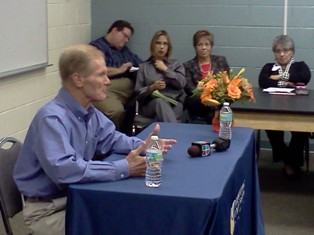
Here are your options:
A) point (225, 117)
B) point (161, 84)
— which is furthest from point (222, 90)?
point (161, 84)

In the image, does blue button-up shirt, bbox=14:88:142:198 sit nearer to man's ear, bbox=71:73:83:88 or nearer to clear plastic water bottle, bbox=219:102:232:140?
man's ear, bbox=71:73:83:88

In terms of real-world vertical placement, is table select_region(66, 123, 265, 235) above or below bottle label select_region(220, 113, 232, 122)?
below

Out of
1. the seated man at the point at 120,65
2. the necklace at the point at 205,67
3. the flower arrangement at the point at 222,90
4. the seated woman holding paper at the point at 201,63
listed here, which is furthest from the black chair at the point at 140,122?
the flower arrangement at the point at 222,90

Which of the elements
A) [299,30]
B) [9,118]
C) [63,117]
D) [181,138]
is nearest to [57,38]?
[9,118]

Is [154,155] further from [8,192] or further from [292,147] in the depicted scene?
[292,147]

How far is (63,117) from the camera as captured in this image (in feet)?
7.70

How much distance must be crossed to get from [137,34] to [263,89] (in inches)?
60.4

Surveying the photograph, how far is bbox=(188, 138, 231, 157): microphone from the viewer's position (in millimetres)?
2617

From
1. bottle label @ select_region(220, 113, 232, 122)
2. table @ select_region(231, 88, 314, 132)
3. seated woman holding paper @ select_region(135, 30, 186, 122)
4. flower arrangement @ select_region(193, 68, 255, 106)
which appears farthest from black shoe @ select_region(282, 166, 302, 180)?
bottle label @ select_region(220, 113, 232, 122)

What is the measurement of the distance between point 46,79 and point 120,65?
0.75m

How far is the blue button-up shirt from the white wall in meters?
1.95

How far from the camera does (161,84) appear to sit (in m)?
4.96

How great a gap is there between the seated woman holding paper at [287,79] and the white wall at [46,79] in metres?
1.80

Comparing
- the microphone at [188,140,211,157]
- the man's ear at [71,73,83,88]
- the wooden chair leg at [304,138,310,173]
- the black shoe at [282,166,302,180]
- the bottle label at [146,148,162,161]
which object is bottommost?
the black shoe at [282,166,302,180]
